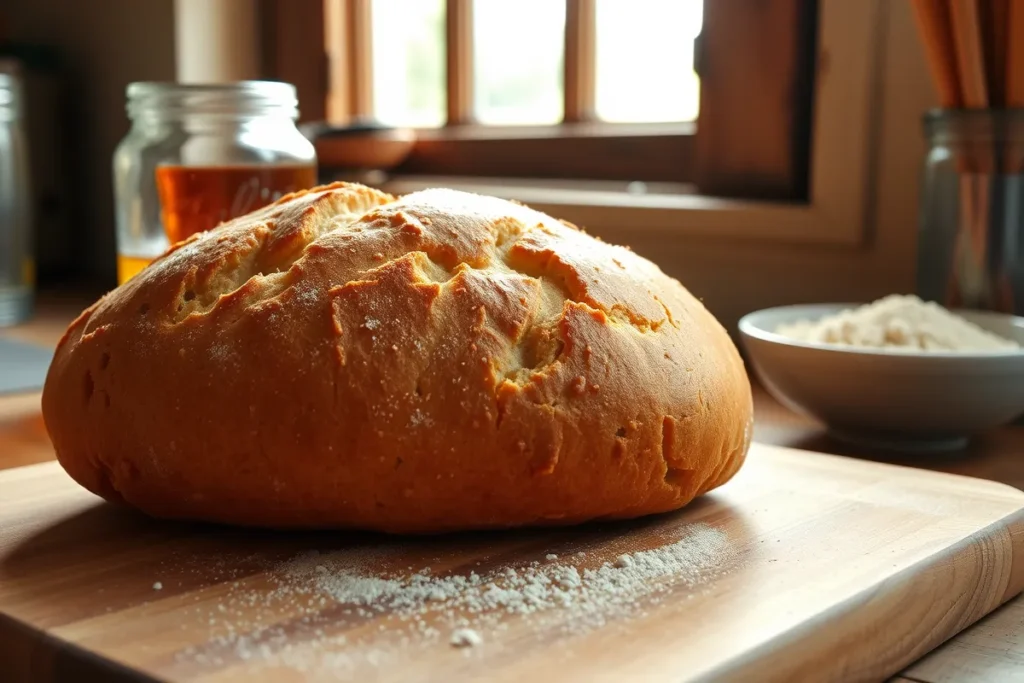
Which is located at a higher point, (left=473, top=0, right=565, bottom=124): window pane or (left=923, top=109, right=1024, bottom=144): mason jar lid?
(left=473, top=0, right=565, bottom=124): window pane

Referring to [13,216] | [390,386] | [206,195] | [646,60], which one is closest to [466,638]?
[390,386]

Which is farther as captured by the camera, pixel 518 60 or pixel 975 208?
pixel 518 60

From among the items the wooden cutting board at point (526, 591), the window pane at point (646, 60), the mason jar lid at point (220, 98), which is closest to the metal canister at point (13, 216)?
the mason jar lid at point (220, 98)

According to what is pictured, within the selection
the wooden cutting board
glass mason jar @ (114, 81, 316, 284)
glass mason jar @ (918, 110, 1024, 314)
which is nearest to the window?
glass mason jar @ (918, 110, 1024, 314)

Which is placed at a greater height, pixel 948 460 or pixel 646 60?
pixel 646 60

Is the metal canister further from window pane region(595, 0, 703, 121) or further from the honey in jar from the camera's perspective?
window pane region(595, 0, 703, 121)

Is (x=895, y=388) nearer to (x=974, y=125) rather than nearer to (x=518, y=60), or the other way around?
(x=974, y=125)

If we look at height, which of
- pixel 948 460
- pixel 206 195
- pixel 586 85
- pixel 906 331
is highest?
pixel 586 85

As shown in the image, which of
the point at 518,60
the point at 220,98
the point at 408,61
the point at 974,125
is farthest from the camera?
the point at 408,61
